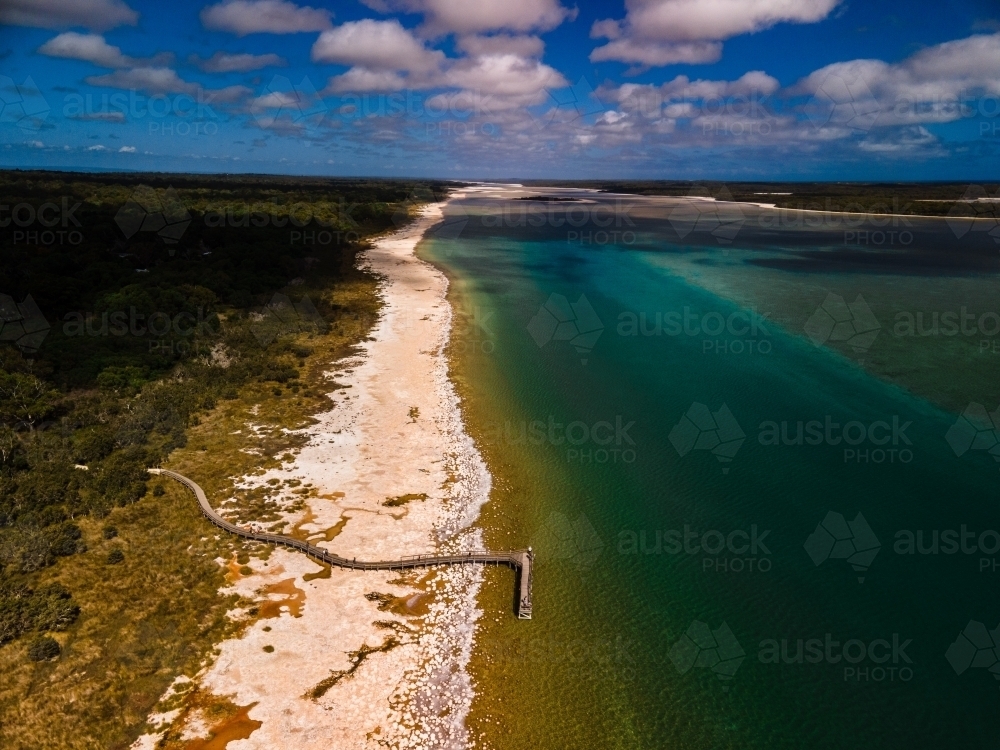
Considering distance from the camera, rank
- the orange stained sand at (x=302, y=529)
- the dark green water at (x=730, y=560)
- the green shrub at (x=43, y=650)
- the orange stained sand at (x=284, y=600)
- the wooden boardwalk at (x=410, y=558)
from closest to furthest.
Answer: the dark green water at (x=730, y=560), the green shrub at (x=43, y=650), the orange stained sand at (x=284, y=600), the wooden boardwalk at (x=410, y=558), the orange stained sand at (x=302, y=529)

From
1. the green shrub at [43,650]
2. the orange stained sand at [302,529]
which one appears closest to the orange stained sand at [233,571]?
the orange stained sand at [302,529]

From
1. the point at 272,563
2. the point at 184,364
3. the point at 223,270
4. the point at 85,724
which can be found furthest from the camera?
the point at 223,270

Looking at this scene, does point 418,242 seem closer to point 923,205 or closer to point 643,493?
point 643,493

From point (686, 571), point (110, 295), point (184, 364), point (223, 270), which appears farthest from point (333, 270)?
point (686, 571)

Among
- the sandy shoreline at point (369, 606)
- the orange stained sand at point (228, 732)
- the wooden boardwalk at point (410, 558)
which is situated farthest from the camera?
the wooden boardwalk at point (410, 558)

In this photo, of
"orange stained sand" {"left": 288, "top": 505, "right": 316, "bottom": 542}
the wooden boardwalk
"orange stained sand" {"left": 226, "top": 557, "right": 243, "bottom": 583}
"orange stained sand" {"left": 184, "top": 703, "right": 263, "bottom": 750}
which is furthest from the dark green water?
"orange stained sand" {"left": 226, "top": 557, "right": 243, "bottom": 583}

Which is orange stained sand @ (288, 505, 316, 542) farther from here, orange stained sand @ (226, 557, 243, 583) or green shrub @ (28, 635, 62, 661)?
green shrub @ (28, 635, 62, 661)

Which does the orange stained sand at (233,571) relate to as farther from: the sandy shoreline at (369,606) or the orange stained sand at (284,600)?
the orange stained sand at (284,600)
